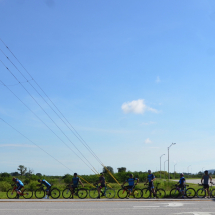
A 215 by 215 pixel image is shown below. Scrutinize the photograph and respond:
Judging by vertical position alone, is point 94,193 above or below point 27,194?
above

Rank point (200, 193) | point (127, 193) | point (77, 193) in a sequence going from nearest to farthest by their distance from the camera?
point (127, 193) < point (200, 193) < point (77, 193)

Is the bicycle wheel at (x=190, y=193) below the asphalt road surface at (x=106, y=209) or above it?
→ above

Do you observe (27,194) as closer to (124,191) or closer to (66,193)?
(66,193)

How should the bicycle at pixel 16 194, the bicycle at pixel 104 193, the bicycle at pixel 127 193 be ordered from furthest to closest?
the bicycle at pixel 16 194, the bicycle at pixel 104 193, the bicycle at pixel 127 193

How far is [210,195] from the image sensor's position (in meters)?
21.5

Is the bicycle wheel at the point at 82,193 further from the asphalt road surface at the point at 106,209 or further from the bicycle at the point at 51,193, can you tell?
the asphalt road surface at the point at 106,209

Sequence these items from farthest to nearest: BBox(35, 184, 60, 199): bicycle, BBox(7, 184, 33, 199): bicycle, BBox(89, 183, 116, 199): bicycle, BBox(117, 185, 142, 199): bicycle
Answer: BBox(7, 184, 33, 199): bicycle → BBox(35, 184, 60, 199): bicycle → BBox(89, 183, 116, 199): bicycle → BBox(117, 185, 142, 199): bicycle

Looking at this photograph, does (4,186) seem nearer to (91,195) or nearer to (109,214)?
(91,195)

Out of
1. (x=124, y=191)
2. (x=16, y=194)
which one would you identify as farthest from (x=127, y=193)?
(x=16, y=194)

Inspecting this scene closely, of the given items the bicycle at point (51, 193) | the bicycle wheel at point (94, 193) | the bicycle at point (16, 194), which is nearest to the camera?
the bicycle wheel at point (94, 193)

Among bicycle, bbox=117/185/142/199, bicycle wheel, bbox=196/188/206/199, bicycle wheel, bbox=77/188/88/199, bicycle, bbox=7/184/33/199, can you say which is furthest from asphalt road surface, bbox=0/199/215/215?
bicycle, bbox=7/184/33/199

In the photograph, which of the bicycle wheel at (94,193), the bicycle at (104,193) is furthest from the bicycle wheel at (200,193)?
the bicycle wheel at (94,193)

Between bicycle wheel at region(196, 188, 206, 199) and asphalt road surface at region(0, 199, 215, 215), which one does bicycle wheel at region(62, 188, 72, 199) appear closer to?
asphalt road surface at region(0, 199, 215, 215)

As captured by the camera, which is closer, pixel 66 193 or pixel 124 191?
pixel 124 191
